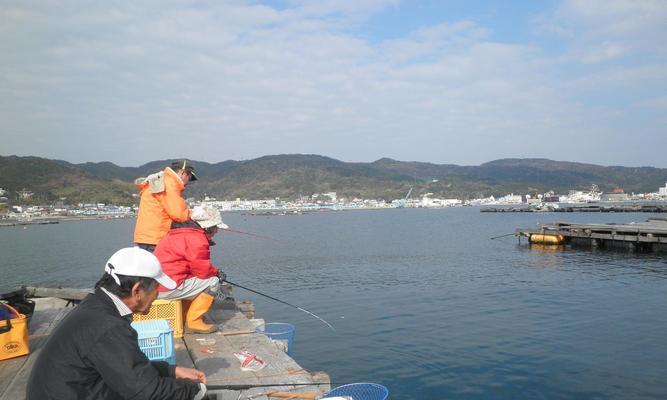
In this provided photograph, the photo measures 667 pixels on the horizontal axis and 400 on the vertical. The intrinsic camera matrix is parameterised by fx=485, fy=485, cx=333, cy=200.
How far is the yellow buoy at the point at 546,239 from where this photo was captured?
36.5m

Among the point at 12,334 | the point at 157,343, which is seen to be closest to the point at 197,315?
the point at 157,343

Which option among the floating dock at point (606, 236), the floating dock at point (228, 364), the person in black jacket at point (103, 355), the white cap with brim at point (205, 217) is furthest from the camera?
the floating dock at point (606, 236)

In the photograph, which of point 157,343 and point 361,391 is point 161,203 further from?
point 361,391

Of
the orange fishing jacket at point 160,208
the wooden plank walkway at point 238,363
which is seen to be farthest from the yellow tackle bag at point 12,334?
the orange fishing jacket at point 160,208

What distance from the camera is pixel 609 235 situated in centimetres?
3328

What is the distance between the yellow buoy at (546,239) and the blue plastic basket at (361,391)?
113 feet

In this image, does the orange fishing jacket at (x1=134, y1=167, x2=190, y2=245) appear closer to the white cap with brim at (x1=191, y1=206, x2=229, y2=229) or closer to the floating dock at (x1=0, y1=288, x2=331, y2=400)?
the white cap with brim at (x1=191, y1=206, x2=229, y2=229)

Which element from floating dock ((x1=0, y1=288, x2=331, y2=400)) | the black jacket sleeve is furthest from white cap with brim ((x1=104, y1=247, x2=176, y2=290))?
floating dock ((x1=0, y1=288, x2=331, y2=400))

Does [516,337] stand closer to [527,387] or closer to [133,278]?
[527,387]

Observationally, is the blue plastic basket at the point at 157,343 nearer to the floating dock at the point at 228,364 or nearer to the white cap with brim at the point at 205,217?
the floating dock at the point at 228,364

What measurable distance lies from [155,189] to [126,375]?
4796 millimetres

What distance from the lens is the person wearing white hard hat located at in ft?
22.4

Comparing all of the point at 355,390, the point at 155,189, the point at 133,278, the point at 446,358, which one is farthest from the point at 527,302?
the point at 133,278

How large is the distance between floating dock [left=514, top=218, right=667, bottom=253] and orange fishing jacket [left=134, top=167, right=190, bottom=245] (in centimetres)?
3131
